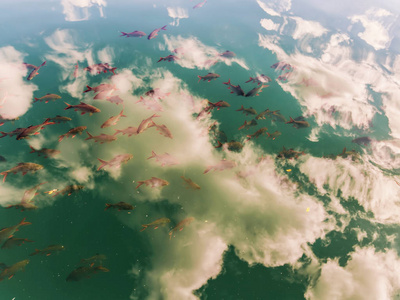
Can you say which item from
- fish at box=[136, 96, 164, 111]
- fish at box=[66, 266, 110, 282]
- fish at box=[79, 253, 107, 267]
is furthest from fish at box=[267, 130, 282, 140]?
fish at box=[66, 266, 110, 282]

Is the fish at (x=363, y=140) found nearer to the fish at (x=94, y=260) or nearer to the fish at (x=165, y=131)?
the fish at (x=165, y=131)

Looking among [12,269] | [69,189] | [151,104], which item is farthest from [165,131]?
[12,269]

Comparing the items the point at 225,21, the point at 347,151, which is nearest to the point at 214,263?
the point at 347,151

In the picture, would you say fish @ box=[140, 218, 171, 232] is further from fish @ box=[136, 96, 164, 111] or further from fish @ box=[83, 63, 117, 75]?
fish @ box=[83, 63, 117, 75]

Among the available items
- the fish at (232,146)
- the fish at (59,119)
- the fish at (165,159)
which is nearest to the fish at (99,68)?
the fish at (59,119)

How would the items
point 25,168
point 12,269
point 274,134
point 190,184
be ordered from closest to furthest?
1. point 12,269
2. point 25,168
3. point 190,184
4. point 274,134

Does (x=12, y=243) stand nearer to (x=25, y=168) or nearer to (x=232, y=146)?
(x=25, y=168)
